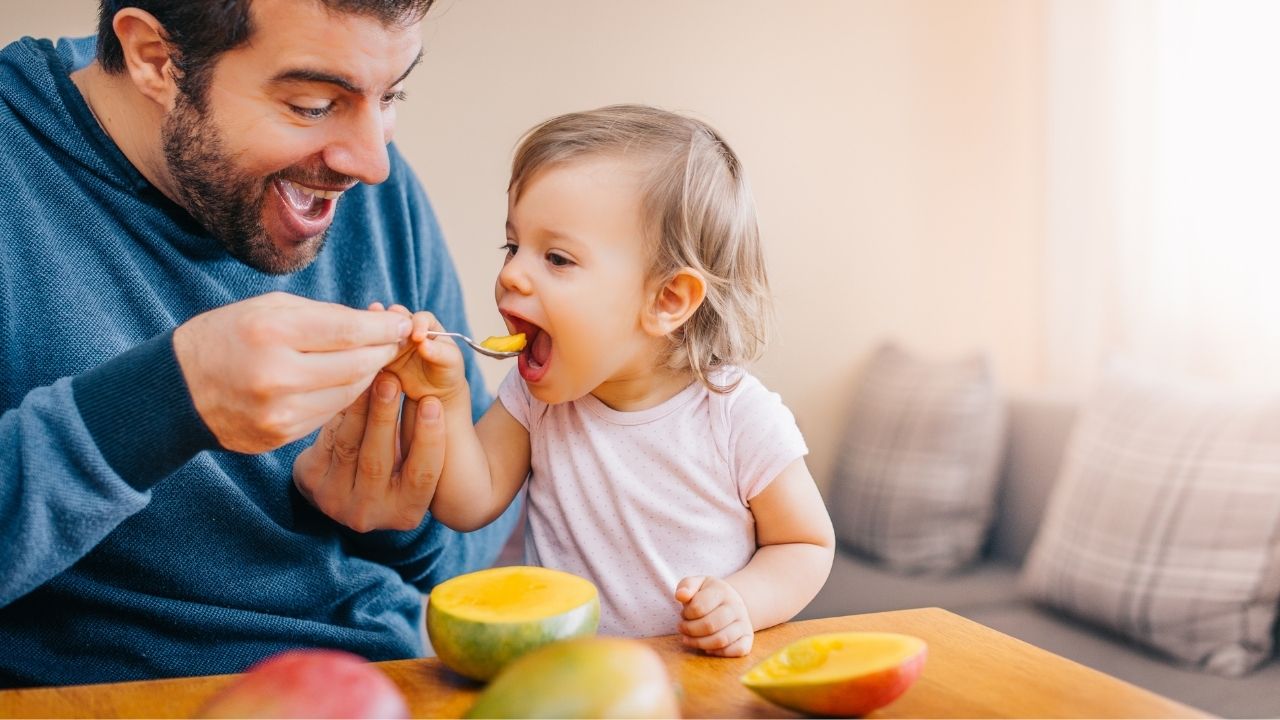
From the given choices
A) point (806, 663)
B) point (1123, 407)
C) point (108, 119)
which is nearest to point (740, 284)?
point (806, 663)

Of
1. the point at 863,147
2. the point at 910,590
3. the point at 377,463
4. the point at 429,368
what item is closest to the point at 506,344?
the point at 429,368

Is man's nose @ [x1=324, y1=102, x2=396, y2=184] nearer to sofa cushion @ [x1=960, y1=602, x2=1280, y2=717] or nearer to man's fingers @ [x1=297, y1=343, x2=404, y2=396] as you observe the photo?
man's fingers @ [x1=297, y1=343, x2=404, y2=396]

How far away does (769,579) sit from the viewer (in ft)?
3.60

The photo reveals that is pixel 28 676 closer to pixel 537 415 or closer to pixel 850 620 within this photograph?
pixel 537 415

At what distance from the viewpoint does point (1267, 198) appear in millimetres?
2676

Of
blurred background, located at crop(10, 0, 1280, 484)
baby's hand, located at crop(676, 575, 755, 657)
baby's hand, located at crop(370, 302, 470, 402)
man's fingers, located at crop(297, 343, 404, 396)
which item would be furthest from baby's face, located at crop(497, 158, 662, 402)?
blurred background, located at crop(10, 0, 1280, 484)

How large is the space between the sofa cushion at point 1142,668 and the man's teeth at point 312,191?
155 cm

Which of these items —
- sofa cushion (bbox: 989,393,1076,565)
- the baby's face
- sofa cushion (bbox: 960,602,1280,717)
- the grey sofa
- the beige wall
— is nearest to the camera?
the baby's face

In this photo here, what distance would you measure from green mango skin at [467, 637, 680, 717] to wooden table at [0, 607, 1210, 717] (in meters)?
0.13

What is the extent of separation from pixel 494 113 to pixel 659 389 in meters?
1.87

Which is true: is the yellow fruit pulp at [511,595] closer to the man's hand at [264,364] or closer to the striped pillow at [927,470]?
the man's hand at [264,364]

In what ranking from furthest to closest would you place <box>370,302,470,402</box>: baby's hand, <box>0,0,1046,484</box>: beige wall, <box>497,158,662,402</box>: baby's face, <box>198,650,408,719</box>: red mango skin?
<box>0,0,1046,484</box>: beige wall → <box>497,158,662,402</box>: baby's face → <box>370,302,470,402</box>: baby's hand → <box>198,650,408,719</box>: red mango skin

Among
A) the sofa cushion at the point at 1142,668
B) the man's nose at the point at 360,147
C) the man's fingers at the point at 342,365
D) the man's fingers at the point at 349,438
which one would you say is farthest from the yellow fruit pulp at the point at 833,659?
the sofa cushion at the point at 1142,668

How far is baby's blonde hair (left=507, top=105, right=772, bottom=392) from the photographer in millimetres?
1265
